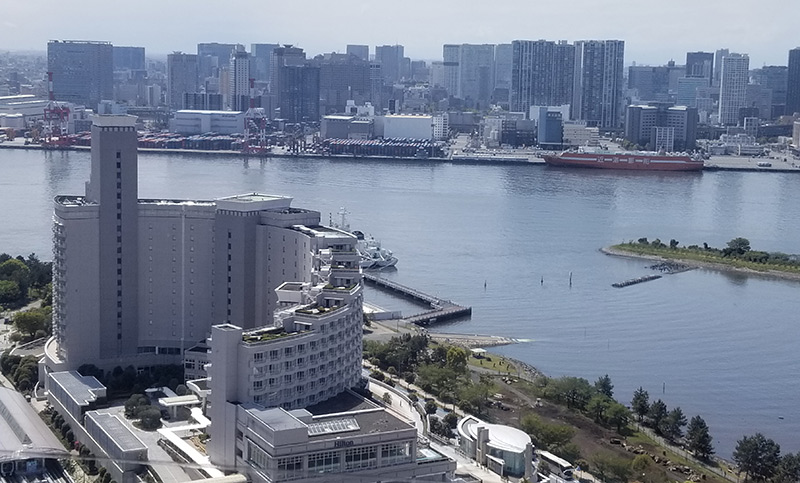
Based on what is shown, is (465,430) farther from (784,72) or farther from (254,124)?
(784,72)

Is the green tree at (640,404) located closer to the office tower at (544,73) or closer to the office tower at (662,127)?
the office tower at (662,127)

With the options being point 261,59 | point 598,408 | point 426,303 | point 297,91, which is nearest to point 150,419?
point 598,408

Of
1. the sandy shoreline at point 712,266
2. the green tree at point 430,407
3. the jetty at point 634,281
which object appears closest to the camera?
the green tree at point 430,407

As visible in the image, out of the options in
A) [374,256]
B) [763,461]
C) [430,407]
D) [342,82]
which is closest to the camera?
[763,461]

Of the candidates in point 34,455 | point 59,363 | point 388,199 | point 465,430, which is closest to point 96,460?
point 34,455

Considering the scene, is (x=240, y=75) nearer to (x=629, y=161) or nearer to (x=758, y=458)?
(x=629, y=161)

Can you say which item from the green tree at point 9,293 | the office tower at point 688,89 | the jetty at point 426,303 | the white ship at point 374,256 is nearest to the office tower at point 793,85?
the office tower at point 688,89
